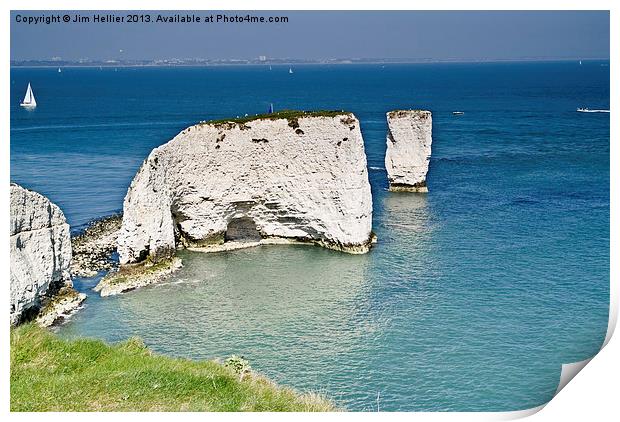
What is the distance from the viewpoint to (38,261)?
25672mm

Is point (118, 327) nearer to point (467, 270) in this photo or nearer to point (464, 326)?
point (464, 326)

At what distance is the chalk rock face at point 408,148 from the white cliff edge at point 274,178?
1275 cm

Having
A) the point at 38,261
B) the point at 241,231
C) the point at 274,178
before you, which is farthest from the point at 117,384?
the point at 241,231

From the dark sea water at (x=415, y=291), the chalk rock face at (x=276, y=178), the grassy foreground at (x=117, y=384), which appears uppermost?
the chalk rock face at (x=276, y=178)

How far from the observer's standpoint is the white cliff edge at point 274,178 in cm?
3409

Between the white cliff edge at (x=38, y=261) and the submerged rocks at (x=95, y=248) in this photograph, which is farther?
the submerged rocks at (x=95, y=248)

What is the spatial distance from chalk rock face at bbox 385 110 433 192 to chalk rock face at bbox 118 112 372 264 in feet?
42.1

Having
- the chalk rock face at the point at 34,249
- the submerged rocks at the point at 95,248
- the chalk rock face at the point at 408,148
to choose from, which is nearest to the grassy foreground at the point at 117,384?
the chalk rock face at the point at 34,249

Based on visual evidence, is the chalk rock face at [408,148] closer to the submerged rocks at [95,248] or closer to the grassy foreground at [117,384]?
the submerged rocks at [95,248]

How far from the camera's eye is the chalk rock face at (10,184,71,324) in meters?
24.3

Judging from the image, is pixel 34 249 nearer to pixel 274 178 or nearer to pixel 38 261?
pixel 38 261

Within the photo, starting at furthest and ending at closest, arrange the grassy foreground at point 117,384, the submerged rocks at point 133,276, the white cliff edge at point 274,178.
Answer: the white cliff edge at point 274,178, the submerged rocks at point 133,276, the grassy foreground at point 117,384
